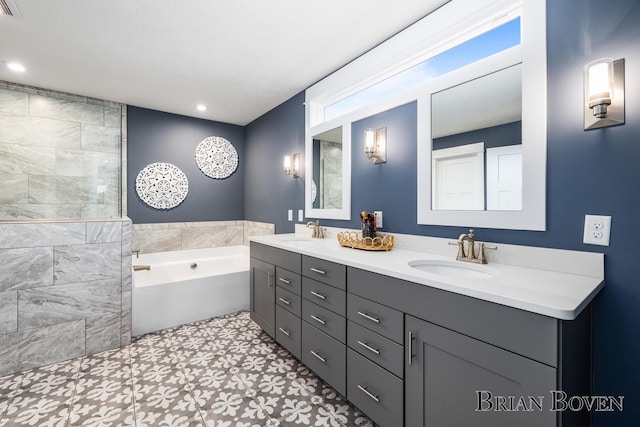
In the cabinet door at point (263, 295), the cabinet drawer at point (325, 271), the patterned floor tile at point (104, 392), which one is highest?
the cabinet drawer at point (325, 271)

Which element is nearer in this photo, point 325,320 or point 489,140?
point 489,140

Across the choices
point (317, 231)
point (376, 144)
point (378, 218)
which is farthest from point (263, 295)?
A: point (376, 144)

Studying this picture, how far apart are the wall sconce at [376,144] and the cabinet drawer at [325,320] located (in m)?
1.16

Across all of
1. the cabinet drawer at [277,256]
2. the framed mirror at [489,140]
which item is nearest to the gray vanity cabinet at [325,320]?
the cabinet drawer at [277,256]

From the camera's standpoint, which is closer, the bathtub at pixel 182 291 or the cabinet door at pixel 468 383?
the cabinet door at pixel 468 383

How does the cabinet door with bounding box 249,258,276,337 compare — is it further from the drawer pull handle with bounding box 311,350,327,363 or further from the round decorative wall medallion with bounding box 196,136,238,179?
the round decorative wall medallion with bounding box 196,136,238,179

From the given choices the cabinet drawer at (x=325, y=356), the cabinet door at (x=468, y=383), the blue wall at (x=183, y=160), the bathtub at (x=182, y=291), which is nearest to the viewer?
the cabinet door at (x=468, y=383)

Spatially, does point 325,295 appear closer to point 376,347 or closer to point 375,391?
point 376,347

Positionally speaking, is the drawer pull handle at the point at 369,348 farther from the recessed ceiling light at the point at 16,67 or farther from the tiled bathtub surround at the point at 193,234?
the recessed ceiling light at the point at 16,67

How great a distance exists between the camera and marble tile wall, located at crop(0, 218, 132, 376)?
6.85 ft

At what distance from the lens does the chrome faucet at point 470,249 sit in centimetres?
155

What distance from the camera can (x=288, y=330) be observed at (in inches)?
86.7

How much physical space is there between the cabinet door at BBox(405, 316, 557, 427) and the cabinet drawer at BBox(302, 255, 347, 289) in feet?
1.55

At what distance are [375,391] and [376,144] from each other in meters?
1.60
